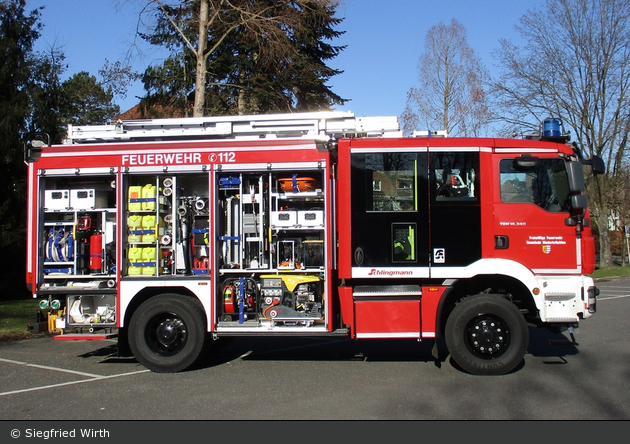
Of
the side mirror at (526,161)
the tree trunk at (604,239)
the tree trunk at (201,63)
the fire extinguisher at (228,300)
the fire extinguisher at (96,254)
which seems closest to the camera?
the side mirror at (526,161)

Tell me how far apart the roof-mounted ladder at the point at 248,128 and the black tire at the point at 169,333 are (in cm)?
236

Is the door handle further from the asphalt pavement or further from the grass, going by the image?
the grass

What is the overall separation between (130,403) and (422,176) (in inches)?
178

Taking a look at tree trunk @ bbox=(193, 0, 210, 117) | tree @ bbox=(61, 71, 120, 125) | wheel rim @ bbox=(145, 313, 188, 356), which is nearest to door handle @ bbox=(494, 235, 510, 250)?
wheel rim @ bbox=(145, 313, 188, 356)

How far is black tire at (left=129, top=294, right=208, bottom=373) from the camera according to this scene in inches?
302

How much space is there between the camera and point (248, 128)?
8133mm

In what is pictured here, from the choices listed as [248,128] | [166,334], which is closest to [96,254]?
[166,334]

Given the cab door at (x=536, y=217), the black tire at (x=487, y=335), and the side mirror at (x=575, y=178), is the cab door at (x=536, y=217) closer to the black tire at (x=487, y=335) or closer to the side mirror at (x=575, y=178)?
the side mirror at (x=575, y=178)

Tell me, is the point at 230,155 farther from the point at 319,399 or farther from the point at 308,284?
the point at 319,399

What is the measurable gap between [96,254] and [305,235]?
3.01m

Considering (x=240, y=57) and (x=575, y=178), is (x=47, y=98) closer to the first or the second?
(x=240, y=57)

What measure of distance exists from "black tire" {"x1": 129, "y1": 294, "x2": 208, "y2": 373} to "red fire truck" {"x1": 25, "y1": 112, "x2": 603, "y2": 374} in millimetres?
20

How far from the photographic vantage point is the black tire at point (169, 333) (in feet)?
25.1

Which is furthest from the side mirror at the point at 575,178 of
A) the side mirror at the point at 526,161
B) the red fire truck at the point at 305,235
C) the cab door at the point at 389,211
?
the cab door at the point at 389,211
